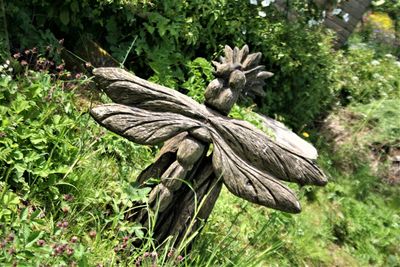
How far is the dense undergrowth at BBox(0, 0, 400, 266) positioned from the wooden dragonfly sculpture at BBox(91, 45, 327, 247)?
24 cm

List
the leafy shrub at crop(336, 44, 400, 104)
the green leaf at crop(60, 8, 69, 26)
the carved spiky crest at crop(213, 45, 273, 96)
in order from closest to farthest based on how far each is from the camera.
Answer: the carved spiky crest at crop(213, 45, 273, 96)
the green leaf at crop(60, 8, 69, 26)
the leafy shrub at crop(336, 44, 400, 104)

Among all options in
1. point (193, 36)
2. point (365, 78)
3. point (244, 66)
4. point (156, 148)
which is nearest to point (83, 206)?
point (244, 66)

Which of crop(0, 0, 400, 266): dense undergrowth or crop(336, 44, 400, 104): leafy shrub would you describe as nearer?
crop(0, 0, 400, 266): dense undergrowth

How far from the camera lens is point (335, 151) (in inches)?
273

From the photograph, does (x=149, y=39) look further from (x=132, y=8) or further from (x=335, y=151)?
(x=335, y=151)

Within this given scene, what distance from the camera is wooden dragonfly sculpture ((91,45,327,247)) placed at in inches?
108

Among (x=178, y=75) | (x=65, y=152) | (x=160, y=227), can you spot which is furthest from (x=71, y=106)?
(x=178, y=75)

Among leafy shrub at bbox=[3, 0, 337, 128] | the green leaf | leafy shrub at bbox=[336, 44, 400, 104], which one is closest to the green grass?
the green leaf

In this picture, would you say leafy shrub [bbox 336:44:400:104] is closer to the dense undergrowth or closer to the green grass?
the dense undergrowth

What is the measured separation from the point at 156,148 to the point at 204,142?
1.76 meters

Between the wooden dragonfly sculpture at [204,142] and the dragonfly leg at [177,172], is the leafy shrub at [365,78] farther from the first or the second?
the dragonfly leg at [177,172]

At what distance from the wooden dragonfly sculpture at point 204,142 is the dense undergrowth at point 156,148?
244 mm

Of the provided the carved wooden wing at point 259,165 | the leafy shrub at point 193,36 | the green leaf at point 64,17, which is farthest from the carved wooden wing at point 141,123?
the green leaf at point 64,17

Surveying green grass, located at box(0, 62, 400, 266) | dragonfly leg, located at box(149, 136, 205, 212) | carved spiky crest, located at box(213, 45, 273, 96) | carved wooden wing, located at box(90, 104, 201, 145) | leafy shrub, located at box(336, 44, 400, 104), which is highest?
carved spiky crest, located at box(213, 45, 273, 96)
